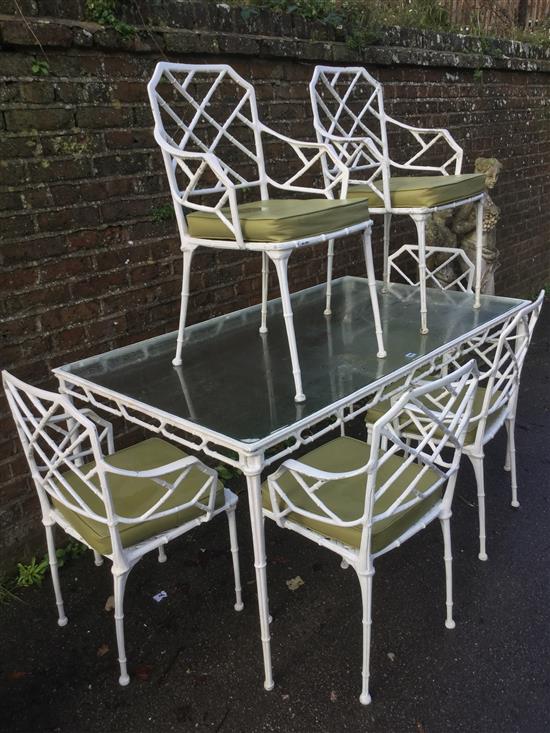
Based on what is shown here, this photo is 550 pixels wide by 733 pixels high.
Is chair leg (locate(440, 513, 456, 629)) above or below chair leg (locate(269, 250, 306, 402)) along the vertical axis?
below

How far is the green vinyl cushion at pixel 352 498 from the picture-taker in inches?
74.5

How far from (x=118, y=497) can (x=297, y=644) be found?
82 cm

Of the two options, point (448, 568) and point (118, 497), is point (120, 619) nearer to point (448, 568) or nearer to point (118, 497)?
point (118, 497)

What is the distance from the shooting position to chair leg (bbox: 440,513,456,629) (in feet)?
6.99

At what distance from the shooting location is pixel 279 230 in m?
2.07

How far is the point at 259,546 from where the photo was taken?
184 centimetres

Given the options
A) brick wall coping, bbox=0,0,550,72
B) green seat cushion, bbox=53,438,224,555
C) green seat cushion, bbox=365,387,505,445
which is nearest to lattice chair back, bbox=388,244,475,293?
brick wall coping, bbox=0,0,550,72

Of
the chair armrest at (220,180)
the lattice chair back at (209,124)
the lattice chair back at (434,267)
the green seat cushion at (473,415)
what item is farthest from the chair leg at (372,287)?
the lattice chair back at (434,267)

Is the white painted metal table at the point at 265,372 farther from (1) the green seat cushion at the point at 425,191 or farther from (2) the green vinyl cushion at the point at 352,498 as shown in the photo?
(1) the green seat cushion at the point at 425,191

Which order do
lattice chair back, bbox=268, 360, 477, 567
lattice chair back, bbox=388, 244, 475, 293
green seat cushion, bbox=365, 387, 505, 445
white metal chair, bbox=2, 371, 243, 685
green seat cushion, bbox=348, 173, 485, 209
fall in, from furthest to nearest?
lattice chair back, bbox=388, 244, 475, 293 → green seat cushion, bbox=348, 173, 485, 209 → green seat cushion, bbox=365, 387, 505, 445 → white metal chair, bbox=2, 371, 243, 685 → lattice chair back, bbox=268, 360, 477, 567

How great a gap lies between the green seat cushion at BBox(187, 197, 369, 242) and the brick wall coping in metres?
0.85

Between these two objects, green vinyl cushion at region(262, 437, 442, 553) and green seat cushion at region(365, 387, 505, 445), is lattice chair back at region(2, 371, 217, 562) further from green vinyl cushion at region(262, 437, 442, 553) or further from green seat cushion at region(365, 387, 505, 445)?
green seat cushion at region(365, 387, 505, 445)

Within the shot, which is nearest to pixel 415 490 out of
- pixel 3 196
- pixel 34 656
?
pixel 34 656

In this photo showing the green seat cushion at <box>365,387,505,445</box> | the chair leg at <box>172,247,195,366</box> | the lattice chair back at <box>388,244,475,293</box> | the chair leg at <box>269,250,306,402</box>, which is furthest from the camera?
the lattice chair back at <box>388,244,475,293</box>
